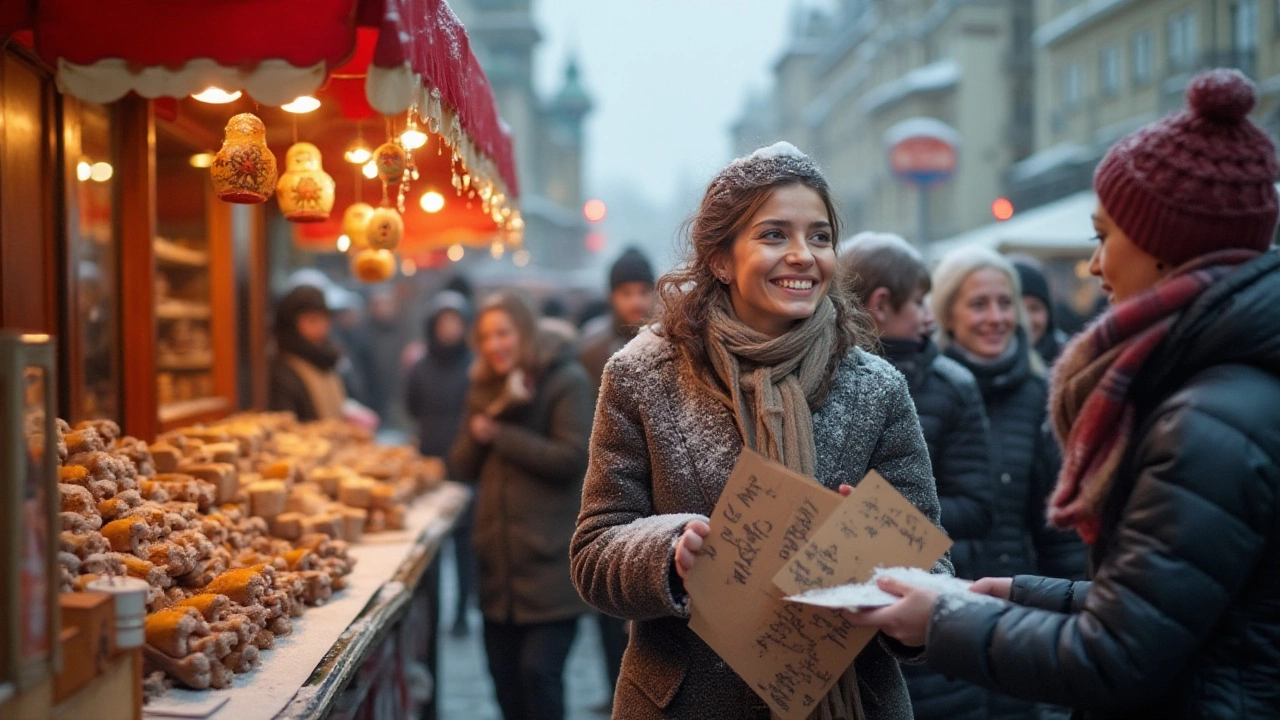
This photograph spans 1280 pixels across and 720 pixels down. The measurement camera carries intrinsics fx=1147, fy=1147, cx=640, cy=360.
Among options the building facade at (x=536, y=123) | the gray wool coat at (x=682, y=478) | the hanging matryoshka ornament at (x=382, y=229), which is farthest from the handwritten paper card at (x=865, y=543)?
the building facade at (x=536, y=123)

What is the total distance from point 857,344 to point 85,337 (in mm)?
2640

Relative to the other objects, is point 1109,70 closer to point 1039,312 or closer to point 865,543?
point 1039,312

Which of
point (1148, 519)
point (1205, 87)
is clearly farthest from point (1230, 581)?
point (1205, 87)

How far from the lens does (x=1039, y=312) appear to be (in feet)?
17.3

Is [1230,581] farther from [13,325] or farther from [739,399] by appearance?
[13,325]

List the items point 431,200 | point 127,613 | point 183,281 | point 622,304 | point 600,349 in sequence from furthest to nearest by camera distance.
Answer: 1. point 600,349
2. point 622,304
3. point 183,281
4. point 431,200
5. point 127,613

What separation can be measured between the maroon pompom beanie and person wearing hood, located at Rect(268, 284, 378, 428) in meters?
5.87

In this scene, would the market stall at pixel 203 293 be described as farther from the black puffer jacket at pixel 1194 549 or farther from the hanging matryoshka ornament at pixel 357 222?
the black puffer jacket at pixel 1194 549

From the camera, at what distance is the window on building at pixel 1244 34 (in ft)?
36.5

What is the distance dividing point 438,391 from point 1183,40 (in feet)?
33.6

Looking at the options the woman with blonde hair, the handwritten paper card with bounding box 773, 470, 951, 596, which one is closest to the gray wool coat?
the woman with blonde hair

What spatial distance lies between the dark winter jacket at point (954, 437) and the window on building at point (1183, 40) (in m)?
→ 11.3

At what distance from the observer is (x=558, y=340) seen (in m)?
5.57

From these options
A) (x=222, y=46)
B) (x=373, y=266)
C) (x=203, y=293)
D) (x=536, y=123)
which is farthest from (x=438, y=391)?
(x=536, y=123)
